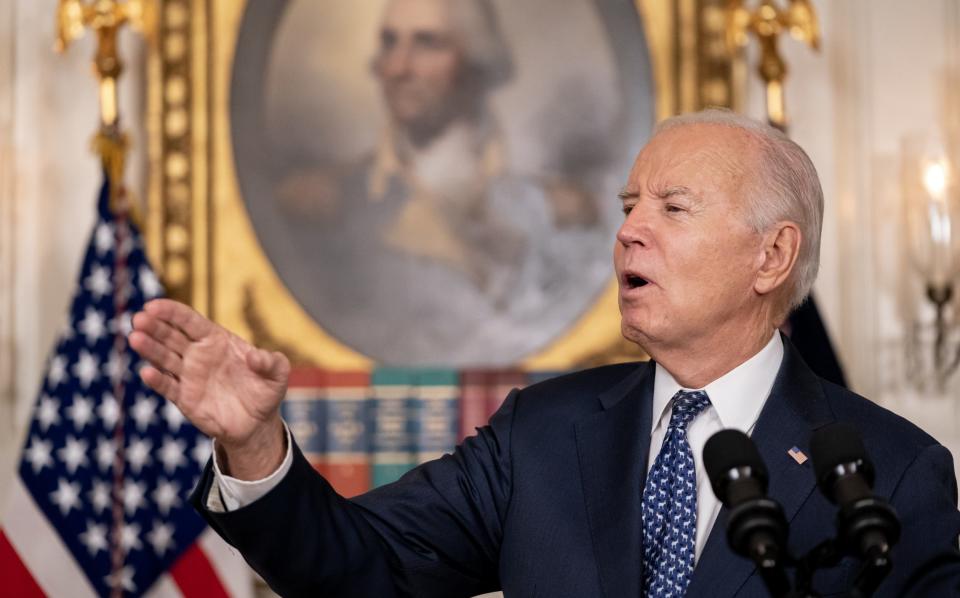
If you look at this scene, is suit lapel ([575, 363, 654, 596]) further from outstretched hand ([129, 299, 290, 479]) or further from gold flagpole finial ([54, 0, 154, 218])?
gold flagpole finial ([54, 0, 154, 218])

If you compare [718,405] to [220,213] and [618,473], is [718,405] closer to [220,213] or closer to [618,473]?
[618,473]

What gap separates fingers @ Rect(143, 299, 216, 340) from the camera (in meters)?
1.86

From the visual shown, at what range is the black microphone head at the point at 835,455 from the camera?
1.71m

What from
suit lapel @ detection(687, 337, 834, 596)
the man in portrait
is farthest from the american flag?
suit lapel @ detection(687, 337, 834, 596)

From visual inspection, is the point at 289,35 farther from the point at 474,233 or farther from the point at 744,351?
the point at 744,351

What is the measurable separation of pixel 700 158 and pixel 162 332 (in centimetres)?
106

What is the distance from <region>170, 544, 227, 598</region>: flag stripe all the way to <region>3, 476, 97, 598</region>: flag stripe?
31 cm

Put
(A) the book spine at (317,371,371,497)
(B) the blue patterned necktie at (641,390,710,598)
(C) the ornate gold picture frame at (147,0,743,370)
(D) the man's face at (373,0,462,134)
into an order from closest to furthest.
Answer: (B) the blue patterned necktie at (641,390,710,598) < (A) the book spine at (317,371,371,497) < (C) the ornate gold picture frame at (147,0,743,370) < (D) the man's face at (373,0,462,134)

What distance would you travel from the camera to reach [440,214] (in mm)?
5426

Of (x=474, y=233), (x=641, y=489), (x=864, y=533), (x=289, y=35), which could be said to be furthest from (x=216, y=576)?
(x=864, y=533)

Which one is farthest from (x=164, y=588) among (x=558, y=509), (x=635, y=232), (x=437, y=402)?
(x=635, y=232)

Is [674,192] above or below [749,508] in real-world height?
above

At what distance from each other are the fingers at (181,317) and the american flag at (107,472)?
3050 millimetres

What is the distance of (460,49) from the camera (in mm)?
5480
